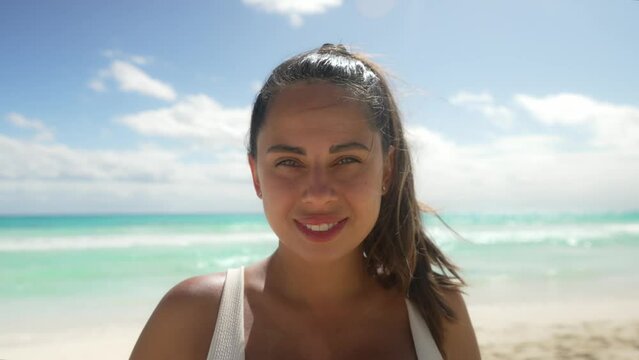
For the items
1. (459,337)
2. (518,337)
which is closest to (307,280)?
(459,337)

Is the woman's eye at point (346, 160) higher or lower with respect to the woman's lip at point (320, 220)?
higher

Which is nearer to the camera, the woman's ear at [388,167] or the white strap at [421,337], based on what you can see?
the white strap at [421,337]

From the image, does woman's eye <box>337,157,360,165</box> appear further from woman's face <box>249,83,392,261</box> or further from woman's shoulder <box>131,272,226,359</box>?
woman's shoulder <box>131,272,226,359</box>

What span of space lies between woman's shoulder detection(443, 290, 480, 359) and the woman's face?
0.66 metres

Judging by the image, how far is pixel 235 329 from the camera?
2.00 metres

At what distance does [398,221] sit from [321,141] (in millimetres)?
781

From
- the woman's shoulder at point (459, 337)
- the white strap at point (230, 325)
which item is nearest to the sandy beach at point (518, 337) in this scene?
the woman's shoulder at point (459, 337)

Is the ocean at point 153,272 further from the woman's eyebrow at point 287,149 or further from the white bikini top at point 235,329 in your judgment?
the woman's eyebrow at point 287,149

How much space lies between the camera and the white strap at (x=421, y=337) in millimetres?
2104

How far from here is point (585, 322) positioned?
775cm

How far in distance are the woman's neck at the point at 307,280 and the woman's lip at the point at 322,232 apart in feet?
1.07

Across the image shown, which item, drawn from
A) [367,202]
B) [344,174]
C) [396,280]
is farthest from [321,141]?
[396,280]

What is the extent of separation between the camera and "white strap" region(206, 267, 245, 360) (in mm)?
1940

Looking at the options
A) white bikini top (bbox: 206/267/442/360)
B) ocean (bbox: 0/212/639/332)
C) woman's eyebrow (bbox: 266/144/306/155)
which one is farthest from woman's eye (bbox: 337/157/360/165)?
ocean (bbox: 0/212/639/332)
